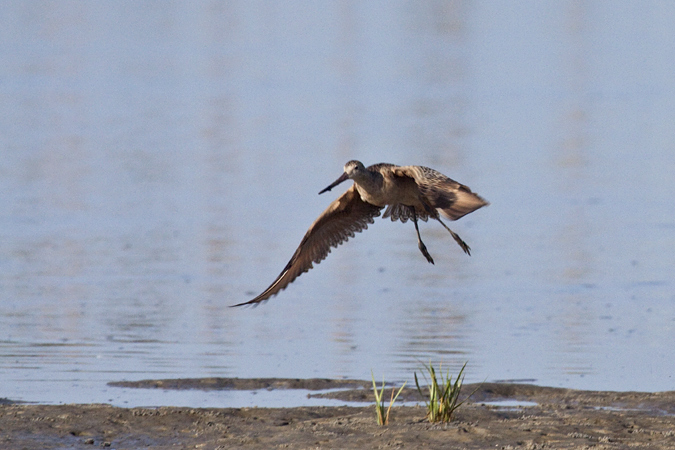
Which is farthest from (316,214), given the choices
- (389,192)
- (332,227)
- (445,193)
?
(445,193)

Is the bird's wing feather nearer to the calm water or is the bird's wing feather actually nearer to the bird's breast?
the bird's breast

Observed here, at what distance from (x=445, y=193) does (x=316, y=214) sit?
31.0 ft

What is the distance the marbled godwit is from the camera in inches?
328

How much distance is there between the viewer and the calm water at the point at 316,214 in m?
11.4

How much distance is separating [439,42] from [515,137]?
20763mm

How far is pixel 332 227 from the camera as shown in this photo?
9.87 metres

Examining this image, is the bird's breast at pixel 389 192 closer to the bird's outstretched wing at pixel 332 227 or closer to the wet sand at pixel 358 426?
the bird's outstretched wing at pixel 332 227

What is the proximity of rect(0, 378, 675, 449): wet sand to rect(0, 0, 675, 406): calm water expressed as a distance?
76cm

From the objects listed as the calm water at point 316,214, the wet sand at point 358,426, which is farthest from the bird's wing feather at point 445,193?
the calm water at point 316,214

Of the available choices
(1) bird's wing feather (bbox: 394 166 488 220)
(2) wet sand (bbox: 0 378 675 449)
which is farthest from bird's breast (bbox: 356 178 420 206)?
(2) wet sand (bbox: 0 378 675 449)

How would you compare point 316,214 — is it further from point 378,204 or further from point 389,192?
point 389,192

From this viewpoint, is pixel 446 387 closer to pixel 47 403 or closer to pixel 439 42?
pixel 47 403

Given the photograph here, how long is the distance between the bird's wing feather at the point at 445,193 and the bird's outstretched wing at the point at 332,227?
0.85m

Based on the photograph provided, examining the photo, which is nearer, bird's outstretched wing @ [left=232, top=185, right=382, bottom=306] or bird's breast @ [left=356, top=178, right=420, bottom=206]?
bird's breast @ [left=356, top=178, right=420, bottom=206]
